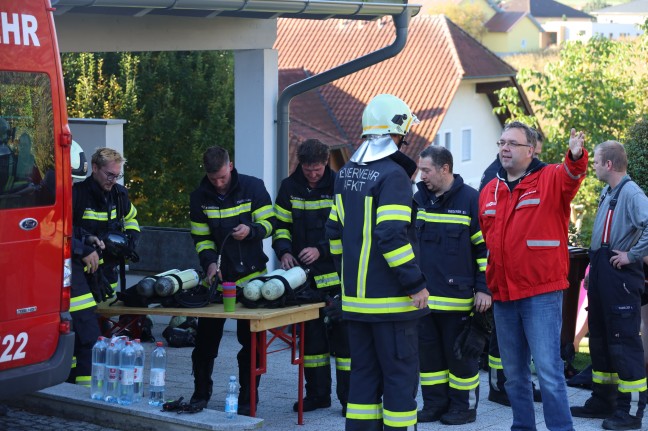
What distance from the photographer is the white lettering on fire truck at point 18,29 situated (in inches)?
246

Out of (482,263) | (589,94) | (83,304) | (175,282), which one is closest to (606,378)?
(482,263)

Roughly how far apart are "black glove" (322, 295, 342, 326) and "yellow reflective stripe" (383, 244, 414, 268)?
4.13 feet

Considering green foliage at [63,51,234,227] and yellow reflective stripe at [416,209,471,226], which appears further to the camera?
green foliage at [63,51,234,227]

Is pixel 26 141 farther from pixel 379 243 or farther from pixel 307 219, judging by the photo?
pixel 379 243

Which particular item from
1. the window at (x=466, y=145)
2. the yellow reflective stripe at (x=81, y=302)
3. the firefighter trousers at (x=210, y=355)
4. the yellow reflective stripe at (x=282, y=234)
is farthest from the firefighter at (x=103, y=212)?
the window at (x=466, y=145)

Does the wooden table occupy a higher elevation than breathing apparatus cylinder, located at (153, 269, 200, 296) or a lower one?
lower

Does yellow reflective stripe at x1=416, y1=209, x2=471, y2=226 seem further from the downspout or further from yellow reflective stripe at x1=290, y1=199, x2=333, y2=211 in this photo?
the downspout

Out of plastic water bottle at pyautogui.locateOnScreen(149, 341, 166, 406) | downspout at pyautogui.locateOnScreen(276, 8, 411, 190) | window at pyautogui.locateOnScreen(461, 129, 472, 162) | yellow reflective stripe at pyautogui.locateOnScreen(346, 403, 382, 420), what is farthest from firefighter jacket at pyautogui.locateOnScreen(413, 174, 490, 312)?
window at pyautogui.locateOnScreen(461, 129, 472, 162)

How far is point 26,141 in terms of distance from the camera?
254 inches

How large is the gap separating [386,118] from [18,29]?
2324mm

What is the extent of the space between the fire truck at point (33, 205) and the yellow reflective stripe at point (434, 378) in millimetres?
2546

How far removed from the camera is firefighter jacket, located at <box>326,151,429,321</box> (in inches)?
231

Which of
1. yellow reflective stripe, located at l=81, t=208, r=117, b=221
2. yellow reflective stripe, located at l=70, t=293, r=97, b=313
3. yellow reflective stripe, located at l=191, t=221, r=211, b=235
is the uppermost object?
yellow reflective stripe, located at l=81, t=208, r=117, b=221

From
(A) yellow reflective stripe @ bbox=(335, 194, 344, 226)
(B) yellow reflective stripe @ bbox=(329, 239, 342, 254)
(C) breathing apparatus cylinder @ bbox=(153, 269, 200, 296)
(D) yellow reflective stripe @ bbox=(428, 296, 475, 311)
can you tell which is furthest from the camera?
(D) yellow reflective stripe @ bbox=(428, 296, 475, 311)
